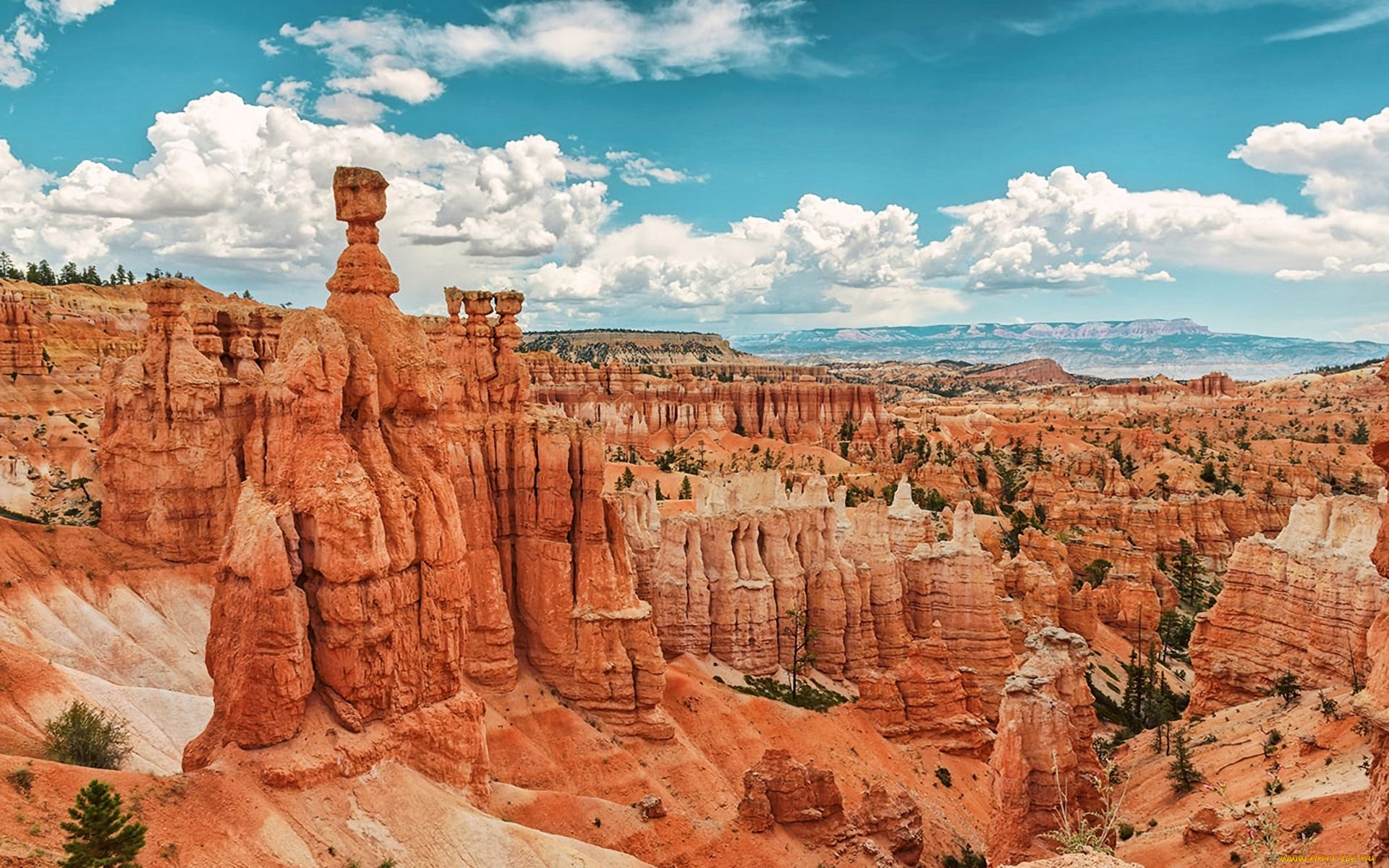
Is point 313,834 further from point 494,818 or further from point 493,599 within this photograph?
point 493,599

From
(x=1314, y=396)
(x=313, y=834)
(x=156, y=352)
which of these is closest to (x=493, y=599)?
(x=313, y=834)

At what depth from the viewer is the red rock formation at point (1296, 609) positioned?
106 feet

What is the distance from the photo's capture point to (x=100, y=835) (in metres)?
12.0

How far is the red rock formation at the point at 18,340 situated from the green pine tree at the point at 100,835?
5316cm

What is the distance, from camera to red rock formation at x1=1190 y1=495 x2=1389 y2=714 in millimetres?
32250

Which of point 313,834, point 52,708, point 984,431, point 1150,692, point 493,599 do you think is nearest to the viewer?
point 313,834

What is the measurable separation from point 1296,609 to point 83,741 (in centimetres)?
4017

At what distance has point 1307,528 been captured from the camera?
3606cm

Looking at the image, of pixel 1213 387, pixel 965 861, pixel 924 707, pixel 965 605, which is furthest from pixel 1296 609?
pixel 1213 387

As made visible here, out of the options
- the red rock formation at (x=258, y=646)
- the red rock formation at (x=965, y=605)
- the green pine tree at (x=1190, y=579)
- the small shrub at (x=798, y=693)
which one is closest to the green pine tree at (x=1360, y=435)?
the green pine tree at (x=1190, y=579)

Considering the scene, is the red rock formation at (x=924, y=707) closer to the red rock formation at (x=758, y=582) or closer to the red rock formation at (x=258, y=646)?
the red rock formation at (x=758, y=582)

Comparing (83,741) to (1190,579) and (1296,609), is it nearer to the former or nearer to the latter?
(1296,609)

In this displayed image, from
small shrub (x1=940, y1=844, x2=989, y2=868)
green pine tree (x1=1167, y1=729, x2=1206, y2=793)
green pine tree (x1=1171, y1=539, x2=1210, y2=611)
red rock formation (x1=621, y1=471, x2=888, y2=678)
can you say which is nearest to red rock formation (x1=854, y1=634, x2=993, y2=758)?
red rock formation (x1=621, y1=471, x2=888, y2=678)

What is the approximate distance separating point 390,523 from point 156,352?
74.2ft
